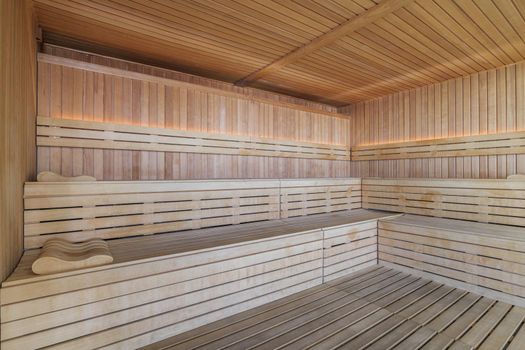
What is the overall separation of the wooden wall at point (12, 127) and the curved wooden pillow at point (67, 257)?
0.18m

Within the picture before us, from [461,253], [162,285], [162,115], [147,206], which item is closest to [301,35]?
[162,115]

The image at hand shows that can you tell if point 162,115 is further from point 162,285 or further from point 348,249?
point 348,249

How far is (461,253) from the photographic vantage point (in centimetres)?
313

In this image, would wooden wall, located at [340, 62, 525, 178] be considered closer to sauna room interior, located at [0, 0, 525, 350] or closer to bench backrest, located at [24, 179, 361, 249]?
sauna room interior, located at [0, 0, 525, 350]

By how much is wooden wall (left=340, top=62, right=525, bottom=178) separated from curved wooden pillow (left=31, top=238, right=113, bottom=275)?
5.16 m

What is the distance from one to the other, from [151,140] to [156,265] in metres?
2.20

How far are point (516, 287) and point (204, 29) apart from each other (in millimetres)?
4359

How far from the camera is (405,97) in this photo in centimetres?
526

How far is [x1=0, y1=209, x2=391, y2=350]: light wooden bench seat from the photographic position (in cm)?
171

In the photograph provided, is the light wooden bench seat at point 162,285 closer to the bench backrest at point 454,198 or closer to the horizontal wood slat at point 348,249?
the horizontal wood slat at point 348,249

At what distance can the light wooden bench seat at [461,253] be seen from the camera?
2783 mm

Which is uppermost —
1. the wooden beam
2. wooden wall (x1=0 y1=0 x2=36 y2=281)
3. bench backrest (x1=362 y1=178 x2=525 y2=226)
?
the wooden beam

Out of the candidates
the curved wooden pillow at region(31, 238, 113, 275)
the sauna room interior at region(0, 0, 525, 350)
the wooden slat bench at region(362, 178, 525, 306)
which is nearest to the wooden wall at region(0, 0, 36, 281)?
the sauna room interior at region(0, 0, 525, 350)

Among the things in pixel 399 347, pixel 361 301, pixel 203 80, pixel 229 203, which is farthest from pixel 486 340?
pixel 203 80
